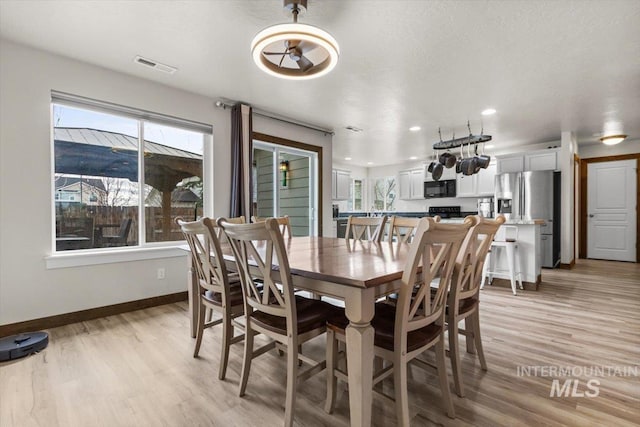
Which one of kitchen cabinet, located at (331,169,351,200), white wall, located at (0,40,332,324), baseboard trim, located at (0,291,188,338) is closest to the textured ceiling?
white wall, located at (0,40,332,324)

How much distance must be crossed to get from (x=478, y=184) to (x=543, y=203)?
1.63m

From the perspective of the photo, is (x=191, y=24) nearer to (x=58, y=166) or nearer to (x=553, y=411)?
(x=58, y=166)

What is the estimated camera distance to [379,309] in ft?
5.82

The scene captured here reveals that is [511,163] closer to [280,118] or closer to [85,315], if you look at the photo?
[280,118]

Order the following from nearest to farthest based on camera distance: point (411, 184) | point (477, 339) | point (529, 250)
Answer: point (477, 339) < point (529, 250) < point (411, 184)

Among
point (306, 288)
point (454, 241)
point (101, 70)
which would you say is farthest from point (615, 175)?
point (101, 70)

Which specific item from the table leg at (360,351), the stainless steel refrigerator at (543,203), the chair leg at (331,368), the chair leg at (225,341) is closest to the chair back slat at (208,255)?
the chair leg at (225,341)

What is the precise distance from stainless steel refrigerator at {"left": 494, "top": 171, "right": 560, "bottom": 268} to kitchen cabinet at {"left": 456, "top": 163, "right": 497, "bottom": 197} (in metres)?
1.06

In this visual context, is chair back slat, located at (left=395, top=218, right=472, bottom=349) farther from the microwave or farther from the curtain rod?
the microwave

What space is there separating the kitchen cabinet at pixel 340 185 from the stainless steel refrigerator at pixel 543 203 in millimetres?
3748

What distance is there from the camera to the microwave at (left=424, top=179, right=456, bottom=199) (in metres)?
7.60

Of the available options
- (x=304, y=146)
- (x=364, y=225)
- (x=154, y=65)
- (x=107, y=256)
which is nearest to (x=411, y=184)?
(x=304, y=146)

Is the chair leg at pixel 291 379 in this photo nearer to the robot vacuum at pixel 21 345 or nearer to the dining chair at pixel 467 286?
the dining chair at pixel 467 286

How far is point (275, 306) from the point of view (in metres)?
1.58
